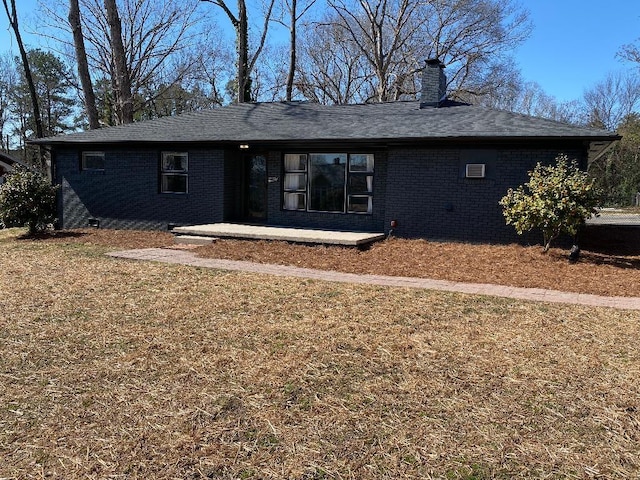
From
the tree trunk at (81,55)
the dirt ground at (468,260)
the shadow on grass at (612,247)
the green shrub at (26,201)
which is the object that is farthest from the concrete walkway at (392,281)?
the tree trunk at (81,55)

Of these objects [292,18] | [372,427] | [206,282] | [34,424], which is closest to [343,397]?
[372,427]

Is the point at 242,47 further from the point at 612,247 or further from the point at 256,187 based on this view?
the point at 612,247

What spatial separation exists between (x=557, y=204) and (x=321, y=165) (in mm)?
5572

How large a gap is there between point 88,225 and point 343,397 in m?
12.9

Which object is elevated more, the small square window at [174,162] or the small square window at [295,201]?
the small square window at [174,162]

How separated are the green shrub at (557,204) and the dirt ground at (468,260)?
0.60m

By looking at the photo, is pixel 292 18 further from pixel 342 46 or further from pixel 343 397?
pixel 343 397

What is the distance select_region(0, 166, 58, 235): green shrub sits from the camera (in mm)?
11695

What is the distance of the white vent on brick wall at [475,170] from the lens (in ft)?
32.3

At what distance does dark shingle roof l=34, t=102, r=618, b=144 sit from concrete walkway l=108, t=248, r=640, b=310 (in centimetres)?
390

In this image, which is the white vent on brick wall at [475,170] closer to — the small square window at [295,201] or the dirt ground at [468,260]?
the dirt ground at [468,260]

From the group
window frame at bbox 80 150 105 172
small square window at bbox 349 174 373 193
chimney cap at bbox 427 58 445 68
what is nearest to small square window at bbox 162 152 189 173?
window frame at bbox 80 150 105 172

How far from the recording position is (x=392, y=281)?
Result: 22.2 feet

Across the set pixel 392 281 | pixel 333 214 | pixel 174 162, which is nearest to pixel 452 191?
pixel 333 214
